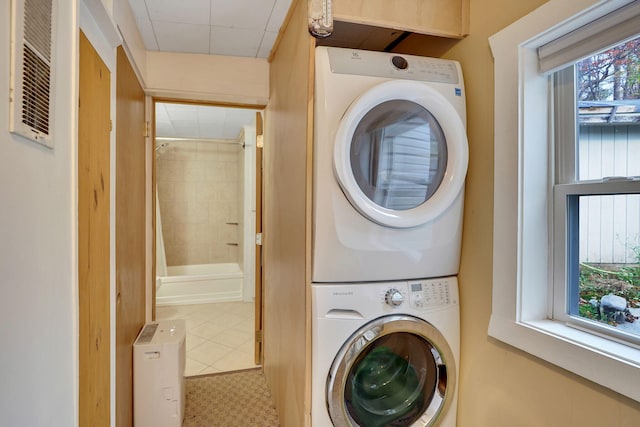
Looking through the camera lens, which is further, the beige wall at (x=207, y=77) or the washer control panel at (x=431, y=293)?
the beige wall at (x=207, y=77)

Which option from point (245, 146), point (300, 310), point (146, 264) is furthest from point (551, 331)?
point (245, 146)

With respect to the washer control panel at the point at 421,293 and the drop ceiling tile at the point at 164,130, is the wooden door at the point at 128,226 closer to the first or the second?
the washer control panel at the point at 421,293

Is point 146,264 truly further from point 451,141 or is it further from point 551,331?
point 551,331

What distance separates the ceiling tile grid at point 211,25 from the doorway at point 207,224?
1.09 meters

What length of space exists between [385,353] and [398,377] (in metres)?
0.14

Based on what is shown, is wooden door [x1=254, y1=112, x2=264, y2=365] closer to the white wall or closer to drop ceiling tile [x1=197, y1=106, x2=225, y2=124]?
drop ceiling tile [x1=197, y1=106, x2=225, y2=124]

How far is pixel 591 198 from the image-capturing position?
983mm

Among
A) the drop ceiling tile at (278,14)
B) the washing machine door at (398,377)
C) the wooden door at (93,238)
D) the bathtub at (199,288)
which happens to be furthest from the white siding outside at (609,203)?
the bathtub at (199,288)

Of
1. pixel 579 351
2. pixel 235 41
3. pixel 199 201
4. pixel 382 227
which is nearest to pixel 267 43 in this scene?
pixel 235 41

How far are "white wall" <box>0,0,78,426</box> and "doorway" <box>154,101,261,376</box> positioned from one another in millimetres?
2103

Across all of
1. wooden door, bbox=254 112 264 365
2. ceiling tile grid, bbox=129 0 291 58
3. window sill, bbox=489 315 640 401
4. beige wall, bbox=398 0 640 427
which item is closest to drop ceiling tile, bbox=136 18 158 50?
ceiling tile grid, bbox=129 0 291 58

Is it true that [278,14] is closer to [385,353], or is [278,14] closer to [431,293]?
[431,293]

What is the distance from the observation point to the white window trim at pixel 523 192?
1035 mm

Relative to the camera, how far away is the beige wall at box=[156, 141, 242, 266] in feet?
14.9
